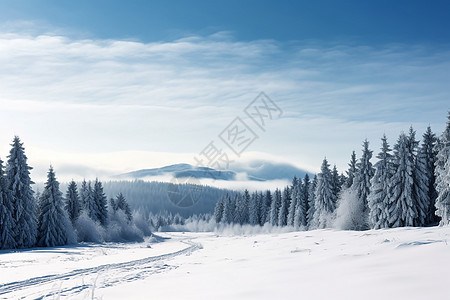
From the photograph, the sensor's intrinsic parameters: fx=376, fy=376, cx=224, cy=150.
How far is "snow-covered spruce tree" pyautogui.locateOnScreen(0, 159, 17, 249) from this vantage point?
42.8 meters

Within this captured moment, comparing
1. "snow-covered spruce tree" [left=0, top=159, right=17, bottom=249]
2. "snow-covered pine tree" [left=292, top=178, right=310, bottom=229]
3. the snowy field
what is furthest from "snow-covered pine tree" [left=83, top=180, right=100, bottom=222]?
the snowy field

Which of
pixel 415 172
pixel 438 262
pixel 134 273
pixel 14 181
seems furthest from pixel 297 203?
pixel 438 262

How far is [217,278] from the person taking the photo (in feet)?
50.2

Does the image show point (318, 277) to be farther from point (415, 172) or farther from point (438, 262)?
point (415, 172)

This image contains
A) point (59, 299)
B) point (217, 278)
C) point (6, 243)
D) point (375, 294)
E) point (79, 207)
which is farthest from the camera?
point (79, 207)

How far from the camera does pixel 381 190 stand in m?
48.7

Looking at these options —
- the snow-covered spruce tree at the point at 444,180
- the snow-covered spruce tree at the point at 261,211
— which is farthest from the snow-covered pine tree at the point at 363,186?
the snow-covered spruce tree at the point at 261,211

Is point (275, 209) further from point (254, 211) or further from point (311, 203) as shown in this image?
point (311, 203)

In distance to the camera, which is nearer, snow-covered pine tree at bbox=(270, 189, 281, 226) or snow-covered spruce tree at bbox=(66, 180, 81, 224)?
snow-covered spruce tree at bbox=(66, 180, 81, 224)

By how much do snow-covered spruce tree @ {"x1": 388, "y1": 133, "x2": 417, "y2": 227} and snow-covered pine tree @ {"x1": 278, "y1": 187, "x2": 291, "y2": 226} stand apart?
4578 cm

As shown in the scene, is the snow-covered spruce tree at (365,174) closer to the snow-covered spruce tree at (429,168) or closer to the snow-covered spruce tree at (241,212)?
the snow-covered spruce tree at (429,168)

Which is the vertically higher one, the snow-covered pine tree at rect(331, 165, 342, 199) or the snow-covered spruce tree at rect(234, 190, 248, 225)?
the snow-covered pine tree at rect(331, 165, 342, 199)

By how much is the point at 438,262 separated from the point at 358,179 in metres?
47.3

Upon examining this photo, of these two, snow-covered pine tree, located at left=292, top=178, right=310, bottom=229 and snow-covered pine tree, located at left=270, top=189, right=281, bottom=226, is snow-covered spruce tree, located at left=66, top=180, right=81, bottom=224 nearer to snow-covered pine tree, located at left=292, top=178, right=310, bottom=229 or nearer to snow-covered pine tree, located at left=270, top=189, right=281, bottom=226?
snow-covered pine tree, located at left=292, top=178, right=310, bottom=229
